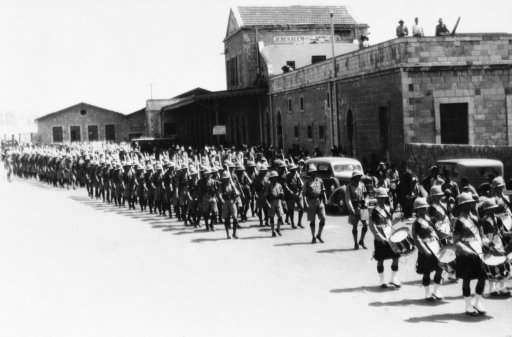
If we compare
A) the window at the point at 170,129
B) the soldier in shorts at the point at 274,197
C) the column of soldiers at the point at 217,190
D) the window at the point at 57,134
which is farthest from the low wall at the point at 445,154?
the window at the point at 57,134

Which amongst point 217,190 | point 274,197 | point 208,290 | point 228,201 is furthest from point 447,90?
point 208,290

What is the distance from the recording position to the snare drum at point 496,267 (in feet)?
29.7

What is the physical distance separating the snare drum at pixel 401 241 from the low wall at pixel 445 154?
10.1m

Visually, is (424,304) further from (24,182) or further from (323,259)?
(24,182)

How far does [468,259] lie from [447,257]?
1.42 ft

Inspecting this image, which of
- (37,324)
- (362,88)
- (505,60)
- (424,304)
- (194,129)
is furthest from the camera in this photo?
(194,129)

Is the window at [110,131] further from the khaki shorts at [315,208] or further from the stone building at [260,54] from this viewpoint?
the khaki shorts at [315,208]

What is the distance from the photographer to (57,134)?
2721 inches

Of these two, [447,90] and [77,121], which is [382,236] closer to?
[447,90]

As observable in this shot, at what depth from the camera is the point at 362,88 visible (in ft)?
93.8

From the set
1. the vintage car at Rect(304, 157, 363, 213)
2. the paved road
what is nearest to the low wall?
the vintage car at Rect(304, 157, 363, 213)

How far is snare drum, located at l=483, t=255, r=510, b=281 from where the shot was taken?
9062 millimetres

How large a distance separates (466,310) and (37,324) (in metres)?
5.71

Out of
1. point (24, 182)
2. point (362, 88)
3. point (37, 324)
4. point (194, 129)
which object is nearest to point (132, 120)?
point (194, 129)
